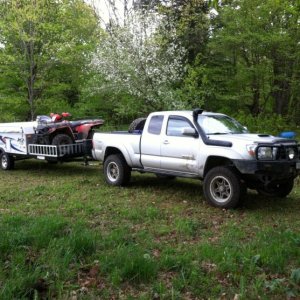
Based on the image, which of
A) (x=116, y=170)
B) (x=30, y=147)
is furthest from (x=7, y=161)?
(x=116, y=170)

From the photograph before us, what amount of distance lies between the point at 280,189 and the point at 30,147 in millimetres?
7345

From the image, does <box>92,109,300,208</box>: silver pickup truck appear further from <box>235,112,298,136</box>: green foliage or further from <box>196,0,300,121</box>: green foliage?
<box>235,112,298,136</box>: green foliage

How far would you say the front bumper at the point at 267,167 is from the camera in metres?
7.09

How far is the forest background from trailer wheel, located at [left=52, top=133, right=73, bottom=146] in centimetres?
739

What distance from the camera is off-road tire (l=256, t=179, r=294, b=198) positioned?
319 inches

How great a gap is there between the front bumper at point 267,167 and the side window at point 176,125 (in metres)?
1.67

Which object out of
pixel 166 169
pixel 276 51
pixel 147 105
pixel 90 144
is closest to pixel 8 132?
pixel 90 144

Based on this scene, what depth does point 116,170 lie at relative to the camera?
1010 cm

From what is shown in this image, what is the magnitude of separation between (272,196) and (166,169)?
2290mm

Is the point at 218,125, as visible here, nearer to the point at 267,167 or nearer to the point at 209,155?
the point at 209,155

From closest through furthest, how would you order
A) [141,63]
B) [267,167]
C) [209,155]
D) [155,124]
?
[267,167] → [209,155] → [155,124] → [141,63]

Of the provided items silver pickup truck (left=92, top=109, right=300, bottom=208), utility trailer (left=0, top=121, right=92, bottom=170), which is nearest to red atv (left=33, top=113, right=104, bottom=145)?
utility trailer (left=0, top=121, right=92, bottom=170)

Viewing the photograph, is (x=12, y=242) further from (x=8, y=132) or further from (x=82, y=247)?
(x=8, y=132)

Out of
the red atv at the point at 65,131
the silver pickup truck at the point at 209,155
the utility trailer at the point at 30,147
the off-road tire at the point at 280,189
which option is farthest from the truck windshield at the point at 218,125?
the red atv at the point at 65,131
